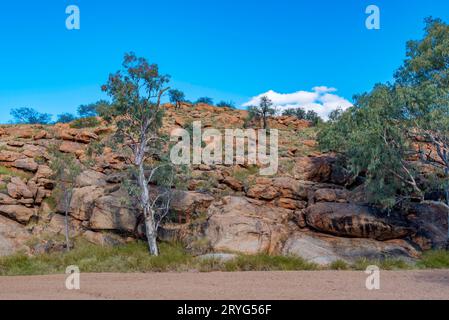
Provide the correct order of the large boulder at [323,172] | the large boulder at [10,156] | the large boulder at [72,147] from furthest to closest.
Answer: the large boulder at [72,147] → the large boulder at [10,156] → the large boulder at [323,172]

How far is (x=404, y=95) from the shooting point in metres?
14.6

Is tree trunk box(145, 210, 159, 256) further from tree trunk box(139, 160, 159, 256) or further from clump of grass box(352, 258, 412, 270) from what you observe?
clump of grass box(352, 258, 412, 270)

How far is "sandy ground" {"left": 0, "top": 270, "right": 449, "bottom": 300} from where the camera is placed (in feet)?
25.3

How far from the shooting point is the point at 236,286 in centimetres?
879

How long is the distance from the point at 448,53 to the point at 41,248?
19.3m

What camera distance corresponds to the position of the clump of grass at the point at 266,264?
11.9 meters

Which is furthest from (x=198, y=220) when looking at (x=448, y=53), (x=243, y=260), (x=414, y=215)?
(x=448, y=53)

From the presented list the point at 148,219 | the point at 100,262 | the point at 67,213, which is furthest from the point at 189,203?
the point at 67,213

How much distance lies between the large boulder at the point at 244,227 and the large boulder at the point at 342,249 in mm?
651

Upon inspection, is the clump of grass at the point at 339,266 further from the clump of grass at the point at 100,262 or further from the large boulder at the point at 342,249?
the clump of grass at the point at 100,262

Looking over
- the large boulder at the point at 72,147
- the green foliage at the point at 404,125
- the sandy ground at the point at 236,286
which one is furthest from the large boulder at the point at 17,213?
the green foliage at the point at 404,125

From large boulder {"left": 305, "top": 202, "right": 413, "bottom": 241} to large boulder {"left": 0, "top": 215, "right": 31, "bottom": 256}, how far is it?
40.4ft

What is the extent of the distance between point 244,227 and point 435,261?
21.9ft

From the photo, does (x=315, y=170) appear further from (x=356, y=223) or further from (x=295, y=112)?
(x=295, y=112)
